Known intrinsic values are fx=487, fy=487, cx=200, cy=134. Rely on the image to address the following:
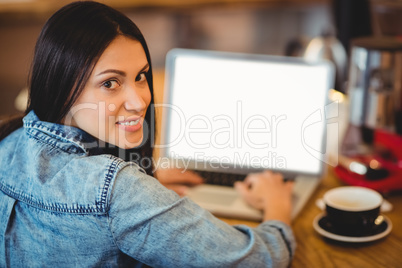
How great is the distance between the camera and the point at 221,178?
1.29m

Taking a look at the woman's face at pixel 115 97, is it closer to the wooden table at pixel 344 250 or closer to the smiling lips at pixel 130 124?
the smiling lips at pixel 130 124

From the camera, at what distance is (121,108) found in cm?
81

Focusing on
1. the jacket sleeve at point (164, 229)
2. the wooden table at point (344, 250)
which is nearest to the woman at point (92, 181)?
the jacket sleeve at point (164, 229)

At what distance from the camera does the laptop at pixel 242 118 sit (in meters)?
1.23

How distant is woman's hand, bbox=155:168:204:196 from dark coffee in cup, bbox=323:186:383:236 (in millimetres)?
387

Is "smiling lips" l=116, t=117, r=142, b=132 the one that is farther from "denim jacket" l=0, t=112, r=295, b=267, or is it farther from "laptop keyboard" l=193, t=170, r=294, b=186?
"laptop keyboard" l=193, t=170, r=294, b=186

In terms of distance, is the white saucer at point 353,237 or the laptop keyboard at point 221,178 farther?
the laptop keyboard at point 221,178

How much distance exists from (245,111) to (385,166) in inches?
→ 14.9

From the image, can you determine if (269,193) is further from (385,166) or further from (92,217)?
(92,217)

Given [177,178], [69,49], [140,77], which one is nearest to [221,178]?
[177,178]

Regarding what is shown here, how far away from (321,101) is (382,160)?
219 millimetres

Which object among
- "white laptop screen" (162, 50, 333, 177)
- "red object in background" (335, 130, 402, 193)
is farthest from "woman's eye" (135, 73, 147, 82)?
"red object in background" (335, 130, 402, 193)

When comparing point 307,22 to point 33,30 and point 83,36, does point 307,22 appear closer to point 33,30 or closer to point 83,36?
point 33,30

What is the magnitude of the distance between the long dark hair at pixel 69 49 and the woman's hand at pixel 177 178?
0.50m
